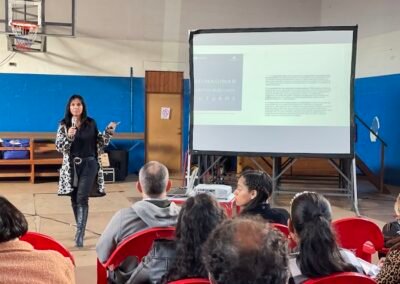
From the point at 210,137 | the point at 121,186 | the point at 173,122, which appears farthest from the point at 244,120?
the point at 173,122

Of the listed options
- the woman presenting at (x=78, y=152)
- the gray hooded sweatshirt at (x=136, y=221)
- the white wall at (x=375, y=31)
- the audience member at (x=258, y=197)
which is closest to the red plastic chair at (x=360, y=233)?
the audience member at (x=258, y=197)

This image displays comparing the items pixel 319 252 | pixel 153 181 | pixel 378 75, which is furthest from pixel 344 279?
pixel 378 75

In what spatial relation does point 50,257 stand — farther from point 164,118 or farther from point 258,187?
point 164,118

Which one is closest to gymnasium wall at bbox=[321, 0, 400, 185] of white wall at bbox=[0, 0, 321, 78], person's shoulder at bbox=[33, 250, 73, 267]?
white wall at bbox=[0, 0, 321, 78]

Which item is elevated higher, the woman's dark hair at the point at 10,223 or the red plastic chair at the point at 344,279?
the woman's dark hair at the point at 10,223

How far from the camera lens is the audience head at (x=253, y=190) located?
8.91 feet

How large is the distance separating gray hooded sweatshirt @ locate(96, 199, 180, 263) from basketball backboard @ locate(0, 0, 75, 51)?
6.59 meters

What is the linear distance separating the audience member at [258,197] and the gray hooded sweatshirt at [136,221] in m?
0.52

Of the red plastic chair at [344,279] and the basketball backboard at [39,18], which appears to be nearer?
the red plastic chair at [344,279]

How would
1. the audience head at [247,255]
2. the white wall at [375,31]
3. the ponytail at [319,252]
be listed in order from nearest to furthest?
the audience head at [247,255] < the ponytail at [319,252] < the white wall at [375,31]

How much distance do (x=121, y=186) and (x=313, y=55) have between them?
4.50 metres

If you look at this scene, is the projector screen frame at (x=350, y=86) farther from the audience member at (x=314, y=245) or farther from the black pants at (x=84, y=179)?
the audience member at (x=314, y=245)

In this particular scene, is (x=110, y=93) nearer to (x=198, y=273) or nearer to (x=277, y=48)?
(x=277, y=48)

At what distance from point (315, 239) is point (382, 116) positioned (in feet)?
26.6
